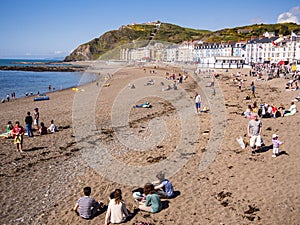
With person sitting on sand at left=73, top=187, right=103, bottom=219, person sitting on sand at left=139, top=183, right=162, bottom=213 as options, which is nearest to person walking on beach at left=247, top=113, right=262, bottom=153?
person sitting on sand at left=139, top=183, right=162, bottom=213

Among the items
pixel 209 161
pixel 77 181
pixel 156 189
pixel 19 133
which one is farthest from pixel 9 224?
pixel 209 161

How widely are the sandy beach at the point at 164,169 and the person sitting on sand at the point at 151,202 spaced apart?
0.13 metres

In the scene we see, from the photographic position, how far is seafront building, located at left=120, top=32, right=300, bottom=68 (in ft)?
175

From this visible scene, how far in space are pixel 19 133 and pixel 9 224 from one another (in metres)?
4.77

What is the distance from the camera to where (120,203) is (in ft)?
18.3

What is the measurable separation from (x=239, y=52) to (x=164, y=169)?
230 ft

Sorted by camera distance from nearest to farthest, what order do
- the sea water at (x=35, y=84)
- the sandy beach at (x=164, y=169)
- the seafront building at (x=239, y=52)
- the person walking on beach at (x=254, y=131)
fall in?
the sandy beach at (x=164, y=169), the person walking on beach at (x=254, y=131), the sea water at (x=35, y=84), the seafront building at (x=239, y=52)

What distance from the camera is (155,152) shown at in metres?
9.66

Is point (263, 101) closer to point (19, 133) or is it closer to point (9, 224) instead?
point (19, 133)

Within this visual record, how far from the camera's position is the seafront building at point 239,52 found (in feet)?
175

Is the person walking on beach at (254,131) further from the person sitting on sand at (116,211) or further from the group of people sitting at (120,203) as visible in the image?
the person sitting on sand at (116,211)

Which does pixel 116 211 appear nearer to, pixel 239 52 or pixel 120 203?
pixel 120 203

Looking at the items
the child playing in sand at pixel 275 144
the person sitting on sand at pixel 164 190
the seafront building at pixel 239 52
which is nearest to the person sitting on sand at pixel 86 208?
the person sitting on sand at pixel 164 190

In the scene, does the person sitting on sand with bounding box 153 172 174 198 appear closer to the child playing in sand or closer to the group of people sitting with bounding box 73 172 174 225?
the group of people sitting with bounding box 73 172 174 225
